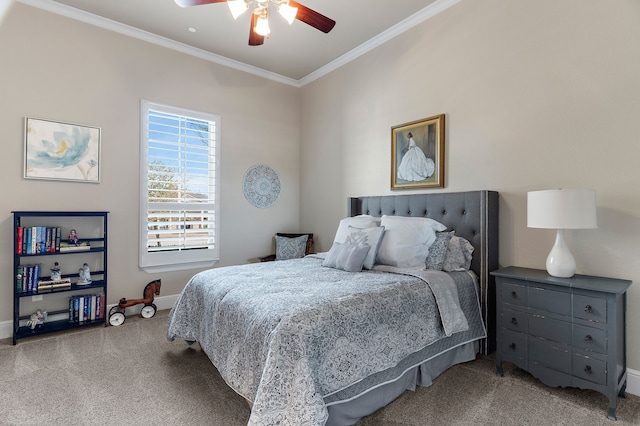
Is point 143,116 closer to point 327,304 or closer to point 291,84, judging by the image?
point 291,84

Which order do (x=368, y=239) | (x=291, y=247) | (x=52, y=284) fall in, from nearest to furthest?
(x=368, y=239), (x=52, y=284), (x=291, y=247)

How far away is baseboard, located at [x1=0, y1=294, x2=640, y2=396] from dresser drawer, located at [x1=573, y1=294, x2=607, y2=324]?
0.63 meters

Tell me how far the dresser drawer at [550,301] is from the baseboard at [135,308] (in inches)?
147

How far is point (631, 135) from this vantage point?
84.6 inches

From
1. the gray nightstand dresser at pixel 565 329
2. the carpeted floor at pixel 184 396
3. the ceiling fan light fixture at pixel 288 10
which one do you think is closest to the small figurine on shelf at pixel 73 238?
the carpeted floor at pixel 184 396

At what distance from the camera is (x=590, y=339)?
1.97m

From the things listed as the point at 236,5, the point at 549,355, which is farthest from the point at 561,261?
the point at 236,5

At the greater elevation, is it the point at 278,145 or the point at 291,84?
the point at 291,84

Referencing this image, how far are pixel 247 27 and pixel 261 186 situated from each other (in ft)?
6.57

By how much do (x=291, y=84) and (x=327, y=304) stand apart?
161 inches

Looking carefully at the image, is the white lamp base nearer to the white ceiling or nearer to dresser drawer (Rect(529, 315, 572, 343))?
dresser drawer (Rect(529, 315, 572, 343))

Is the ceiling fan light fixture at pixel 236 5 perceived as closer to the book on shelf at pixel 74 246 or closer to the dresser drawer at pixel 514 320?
the book on shelf at pixel 74 246

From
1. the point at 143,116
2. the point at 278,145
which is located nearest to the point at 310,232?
the point at 278,145

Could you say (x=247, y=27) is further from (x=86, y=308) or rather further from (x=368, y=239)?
(x=86, y=308)
